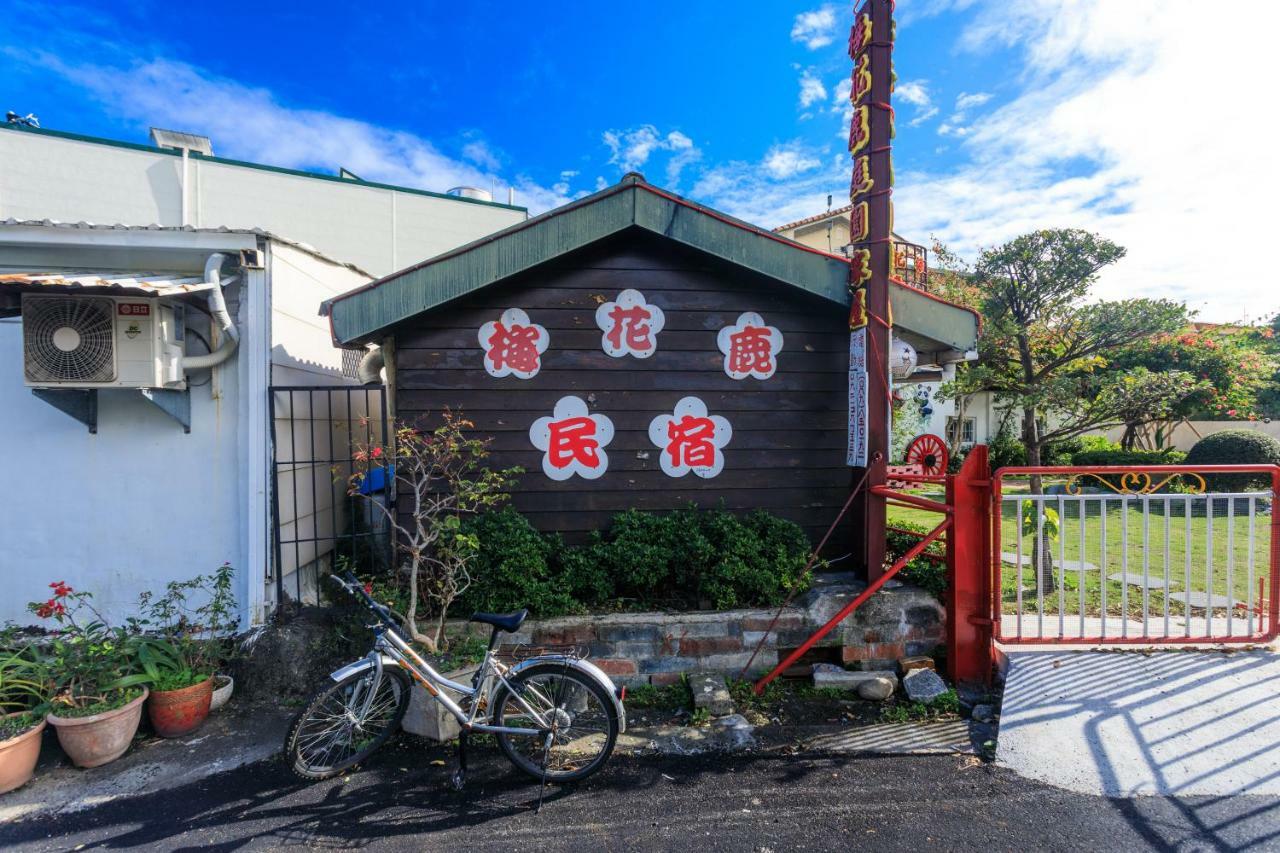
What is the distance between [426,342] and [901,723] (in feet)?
15.9

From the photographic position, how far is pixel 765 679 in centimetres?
462

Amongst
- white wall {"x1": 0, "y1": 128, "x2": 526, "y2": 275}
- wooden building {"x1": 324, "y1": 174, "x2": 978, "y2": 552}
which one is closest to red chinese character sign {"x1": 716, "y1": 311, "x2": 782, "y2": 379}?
wooden building {"x1": 324, "y1": 174, "x2": 978, "y2": 552}

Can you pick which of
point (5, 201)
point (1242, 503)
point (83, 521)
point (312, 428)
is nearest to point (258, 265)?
point (312, 428)

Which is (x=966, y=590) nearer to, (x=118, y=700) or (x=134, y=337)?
(x=118, y=700)

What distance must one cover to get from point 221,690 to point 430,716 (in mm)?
1830

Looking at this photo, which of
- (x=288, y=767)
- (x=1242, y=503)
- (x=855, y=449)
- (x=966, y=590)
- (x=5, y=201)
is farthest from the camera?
(x=1242, y=503)

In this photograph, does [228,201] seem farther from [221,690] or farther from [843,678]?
[843,678]

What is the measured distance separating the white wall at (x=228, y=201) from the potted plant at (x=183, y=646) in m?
7.06

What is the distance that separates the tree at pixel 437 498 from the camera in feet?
14.9

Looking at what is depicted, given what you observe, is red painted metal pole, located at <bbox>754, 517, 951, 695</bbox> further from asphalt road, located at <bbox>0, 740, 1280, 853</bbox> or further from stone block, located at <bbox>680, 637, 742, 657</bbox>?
asphalt road, located at <bbox>0, 740, 1280, 853</bbox>

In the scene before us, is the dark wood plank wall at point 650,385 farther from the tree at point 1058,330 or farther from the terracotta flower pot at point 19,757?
the tree at point 1058,330

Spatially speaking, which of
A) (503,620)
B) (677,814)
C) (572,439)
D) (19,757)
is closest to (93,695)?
(19,757)

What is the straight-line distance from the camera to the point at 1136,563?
25.5ft

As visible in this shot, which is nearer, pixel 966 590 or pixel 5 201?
pixel 966 590
